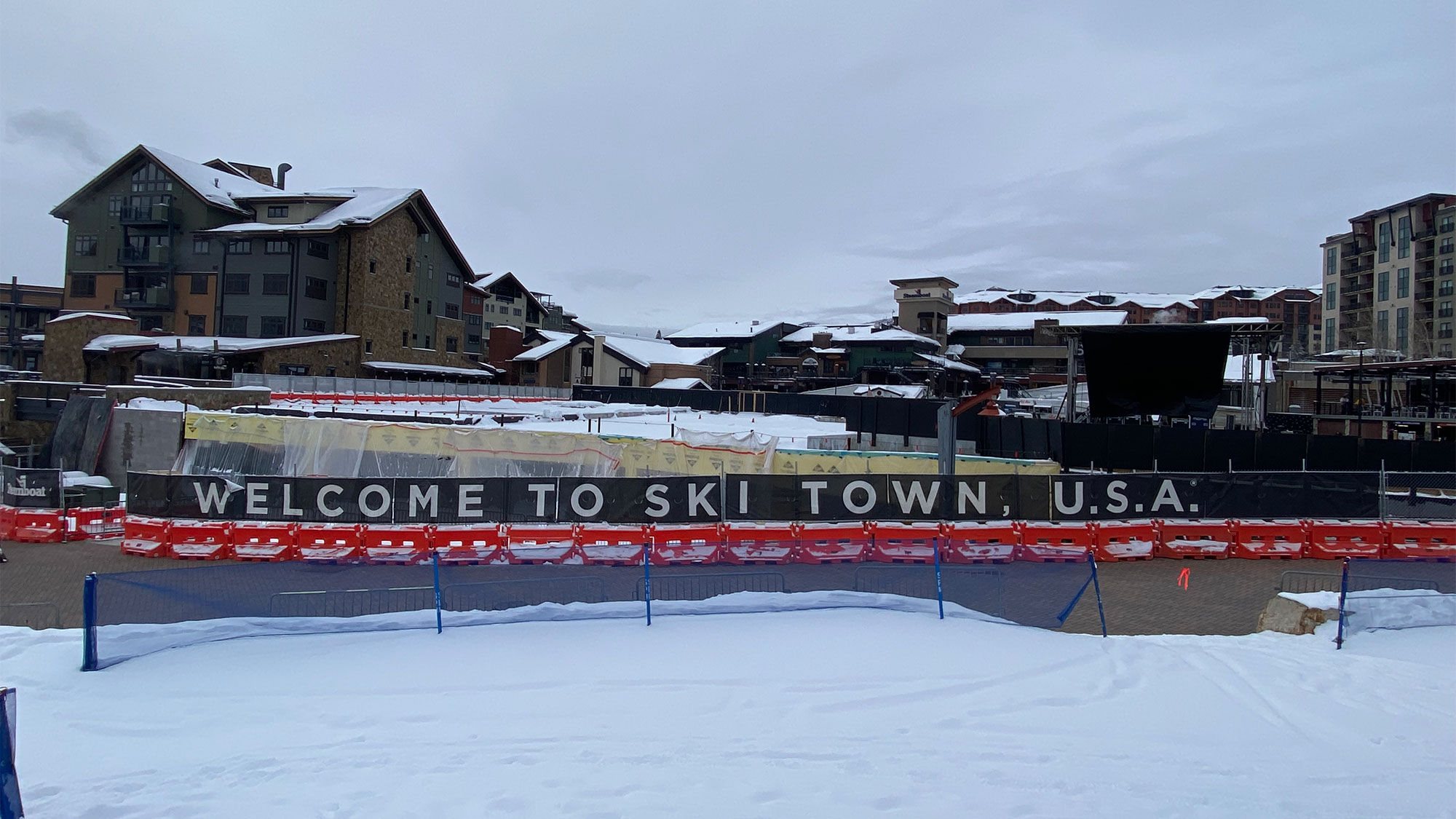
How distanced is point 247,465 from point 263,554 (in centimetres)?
1023

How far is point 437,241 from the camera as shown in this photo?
66125 millimetres

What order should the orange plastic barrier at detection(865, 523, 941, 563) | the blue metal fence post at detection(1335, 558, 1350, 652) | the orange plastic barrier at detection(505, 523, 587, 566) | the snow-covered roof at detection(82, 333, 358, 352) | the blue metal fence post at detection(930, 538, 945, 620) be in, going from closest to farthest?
the blue metal fence post at detection(1335, 558, 1350, 652), the blue metal fence post at detection(930, 538, 945, 620), the orange plastic barrier at detection(505, 523, 587, 566), the orange plastic barrier at detection(865, 523, 941, 563), the snow-covered roof at detection(82, 333, 358, 352)

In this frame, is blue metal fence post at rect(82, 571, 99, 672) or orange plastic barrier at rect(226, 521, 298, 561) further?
orange plastic barrier at rect(226, 521, 298, 561)

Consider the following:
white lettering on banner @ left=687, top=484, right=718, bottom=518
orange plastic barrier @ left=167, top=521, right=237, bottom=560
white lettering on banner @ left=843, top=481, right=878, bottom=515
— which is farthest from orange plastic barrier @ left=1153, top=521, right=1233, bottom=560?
orange plastic barrier @ left=167, top=521, right=237, bottom=560

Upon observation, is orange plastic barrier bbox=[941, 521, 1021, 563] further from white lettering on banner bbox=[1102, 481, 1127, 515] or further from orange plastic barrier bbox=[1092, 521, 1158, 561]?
white lettering on banner bbox=[1102, 481, 1127, 515]

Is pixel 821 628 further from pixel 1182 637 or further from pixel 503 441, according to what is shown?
pixel 503 441

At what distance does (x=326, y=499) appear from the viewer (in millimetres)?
17594

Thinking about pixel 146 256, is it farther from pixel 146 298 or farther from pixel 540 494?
pixel 540 494

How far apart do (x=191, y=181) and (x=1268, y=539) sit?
6682cm

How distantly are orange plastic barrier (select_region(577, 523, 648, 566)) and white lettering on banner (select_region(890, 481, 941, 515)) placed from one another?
226 inches

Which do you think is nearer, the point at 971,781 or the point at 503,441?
the point at 971,781

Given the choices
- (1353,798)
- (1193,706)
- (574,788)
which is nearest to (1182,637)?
(1193,706)

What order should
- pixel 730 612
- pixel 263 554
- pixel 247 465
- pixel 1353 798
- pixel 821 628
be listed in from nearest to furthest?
pixel 1353 798
pixel 821 628
pixel 730 612
pixel 263 554
pixel 247 465

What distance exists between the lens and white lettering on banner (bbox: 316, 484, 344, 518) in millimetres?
17578
